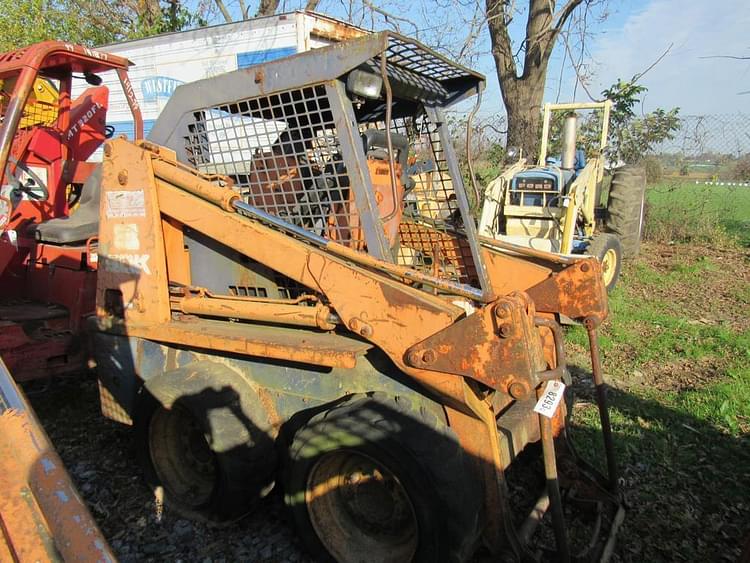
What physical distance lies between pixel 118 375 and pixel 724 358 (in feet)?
16.9

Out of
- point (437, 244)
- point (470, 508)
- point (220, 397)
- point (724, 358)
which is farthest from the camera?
point (724, 358)

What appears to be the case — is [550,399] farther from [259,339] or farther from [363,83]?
[363,83]

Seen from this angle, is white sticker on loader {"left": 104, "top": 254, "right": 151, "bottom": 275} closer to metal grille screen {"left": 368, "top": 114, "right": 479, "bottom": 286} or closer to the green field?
metal grille screen {"left": 368, "top": 114, "right": 479, "bottom": 286}

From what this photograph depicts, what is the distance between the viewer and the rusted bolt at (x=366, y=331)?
2438 mm

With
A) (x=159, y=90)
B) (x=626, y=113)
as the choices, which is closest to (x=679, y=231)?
(x=626, y=113)

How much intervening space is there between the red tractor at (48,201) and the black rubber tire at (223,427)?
4.21 feet

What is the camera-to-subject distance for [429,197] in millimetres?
3740

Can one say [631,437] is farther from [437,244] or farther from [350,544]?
[350,544]

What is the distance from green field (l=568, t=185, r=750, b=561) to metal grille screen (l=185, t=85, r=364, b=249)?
230cm

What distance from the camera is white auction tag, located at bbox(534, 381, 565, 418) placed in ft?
7.47

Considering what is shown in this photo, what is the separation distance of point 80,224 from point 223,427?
2.68 metres

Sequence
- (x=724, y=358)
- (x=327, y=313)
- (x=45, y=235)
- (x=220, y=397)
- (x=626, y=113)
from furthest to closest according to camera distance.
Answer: (x=626, y=113) → (x=724, y=358) → (x=45, y=235) → (x=220, y=397) → (x=327, y=313)

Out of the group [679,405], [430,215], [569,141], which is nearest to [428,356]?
[430,215]

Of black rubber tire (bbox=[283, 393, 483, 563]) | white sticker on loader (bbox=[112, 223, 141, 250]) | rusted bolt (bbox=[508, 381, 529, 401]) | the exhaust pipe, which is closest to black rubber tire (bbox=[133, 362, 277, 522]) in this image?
black rubber tire (bbox=[283, 393, 483, 563])
